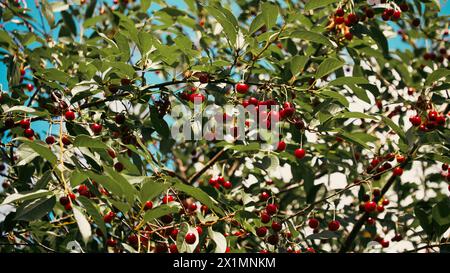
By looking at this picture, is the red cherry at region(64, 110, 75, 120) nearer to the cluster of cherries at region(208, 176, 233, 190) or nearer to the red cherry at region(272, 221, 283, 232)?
the cluster of cherries at region(208, 176, 233, 190)

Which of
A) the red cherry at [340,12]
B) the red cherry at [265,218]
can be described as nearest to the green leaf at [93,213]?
the red cherry at [265,218]

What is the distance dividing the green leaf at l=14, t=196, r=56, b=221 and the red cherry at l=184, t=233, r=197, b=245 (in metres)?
0.59

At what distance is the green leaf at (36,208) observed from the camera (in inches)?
65.4

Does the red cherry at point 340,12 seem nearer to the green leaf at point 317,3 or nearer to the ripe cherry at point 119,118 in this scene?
the green leaf at point 317,3

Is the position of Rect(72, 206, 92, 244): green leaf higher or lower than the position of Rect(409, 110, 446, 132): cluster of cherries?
lower

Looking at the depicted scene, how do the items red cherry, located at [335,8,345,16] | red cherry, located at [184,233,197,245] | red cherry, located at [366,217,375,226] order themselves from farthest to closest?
red cherry, located at [366,217,375,226] < red cherry, located at [335,8,345,16] < red cherry, located at [184,233,197,245]

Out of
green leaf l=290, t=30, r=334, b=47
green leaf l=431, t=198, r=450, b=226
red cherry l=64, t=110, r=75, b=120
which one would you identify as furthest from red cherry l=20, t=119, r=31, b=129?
green leaf l=431, t=198, r=450, b=226

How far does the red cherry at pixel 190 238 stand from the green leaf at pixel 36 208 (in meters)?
0.59

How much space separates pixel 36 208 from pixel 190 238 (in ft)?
2.07

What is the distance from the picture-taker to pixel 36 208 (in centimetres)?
169

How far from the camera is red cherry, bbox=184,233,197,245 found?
6.79 feet
